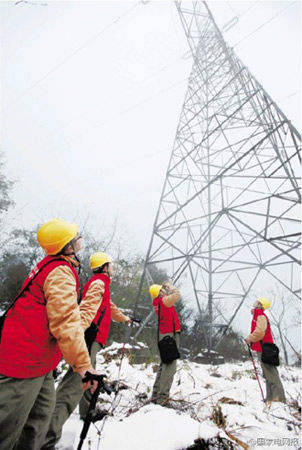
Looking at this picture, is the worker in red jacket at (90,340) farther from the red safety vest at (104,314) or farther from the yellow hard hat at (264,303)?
the yellow hard hat at (264,303)

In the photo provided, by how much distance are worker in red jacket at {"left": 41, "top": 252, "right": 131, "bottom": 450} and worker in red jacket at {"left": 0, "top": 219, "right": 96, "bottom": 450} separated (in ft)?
0.95

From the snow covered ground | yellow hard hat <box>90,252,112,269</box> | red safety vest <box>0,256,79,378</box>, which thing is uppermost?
yellow hard hat <box>90,252,112,269</box>

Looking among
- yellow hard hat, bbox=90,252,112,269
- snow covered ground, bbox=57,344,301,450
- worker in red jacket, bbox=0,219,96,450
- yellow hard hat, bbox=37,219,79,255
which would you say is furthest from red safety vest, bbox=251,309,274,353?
yellow hard hat, bbox=37,219,79,255

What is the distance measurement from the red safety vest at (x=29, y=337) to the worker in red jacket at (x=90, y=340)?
25.9 inches

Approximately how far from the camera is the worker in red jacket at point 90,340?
5.96 ft

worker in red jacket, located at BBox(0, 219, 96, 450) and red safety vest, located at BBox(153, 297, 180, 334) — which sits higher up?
red safety vest, located at BBox(153, 297, 180, 334)

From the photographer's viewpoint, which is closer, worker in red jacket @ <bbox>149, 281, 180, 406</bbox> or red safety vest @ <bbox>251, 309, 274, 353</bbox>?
worker in red jacket @ <bbox>149, 281, 180, 406</bbox>

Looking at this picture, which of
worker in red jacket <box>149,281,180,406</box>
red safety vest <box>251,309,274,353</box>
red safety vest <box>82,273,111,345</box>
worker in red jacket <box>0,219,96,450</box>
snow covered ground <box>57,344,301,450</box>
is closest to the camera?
worker in red jacket <box>0,219,96,450</box>

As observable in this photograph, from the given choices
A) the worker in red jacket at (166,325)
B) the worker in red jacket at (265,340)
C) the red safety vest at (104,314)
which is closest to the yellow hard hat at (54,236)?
the red safety vest at (104,314)

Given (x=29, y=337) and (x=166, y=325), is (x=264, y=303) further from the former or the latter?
(x=29, y=337)

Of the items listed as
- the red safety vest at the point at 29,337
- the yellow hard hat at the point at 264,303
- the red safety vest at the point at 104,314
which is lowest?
the red safety vest at the point at 29,337

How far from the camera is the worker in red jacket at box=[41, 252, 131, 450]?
71.5 inches

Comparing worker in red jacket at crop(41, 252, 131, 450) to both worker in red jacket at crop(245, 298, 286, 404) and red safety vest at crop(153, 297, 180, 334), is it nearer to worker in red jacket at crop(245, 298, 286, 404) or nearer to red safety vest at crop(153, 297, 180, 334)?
red safety vest at crop(153, 297, 180, 334)

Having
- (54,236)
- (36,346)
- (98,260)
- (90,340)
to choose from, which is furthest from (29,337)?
(98,260)
